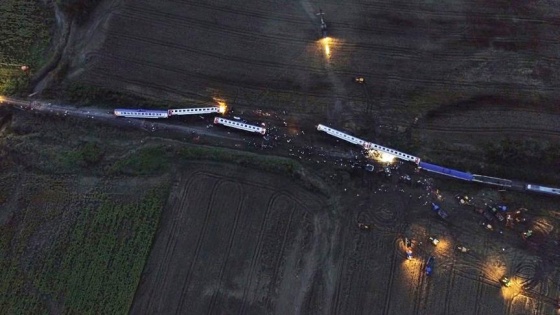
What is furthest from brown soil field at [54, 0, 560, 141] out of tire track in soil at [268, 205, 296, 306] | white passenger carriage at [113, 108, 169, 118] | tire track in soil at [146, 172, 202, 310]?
tire track in soil at [268, 205, 296, 306]

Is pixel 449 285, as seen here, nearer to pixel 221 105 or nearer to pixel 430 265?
pixel 430 265

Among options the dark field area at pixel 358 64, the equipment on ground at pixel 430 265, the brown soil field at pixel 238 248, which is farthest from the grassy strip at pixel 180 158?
the equipment on ground at pixel 430 265

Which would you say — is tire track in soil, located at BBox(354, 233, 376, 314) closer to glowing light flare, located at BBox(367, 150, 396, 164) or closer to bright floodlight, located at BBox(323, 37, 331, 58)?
glowing light flare, located at BBox(367, 150, 396, 164)

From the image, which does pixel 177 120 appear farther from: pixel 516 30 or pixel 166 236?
pixel 516 30

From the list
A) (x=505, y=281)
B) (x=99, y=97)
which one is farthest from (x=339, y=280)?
(x=99, y=97)

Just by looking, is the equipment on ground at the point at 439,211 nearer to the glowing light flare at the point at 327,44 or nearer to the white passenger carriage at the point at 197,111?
the glowing light flare at the point at 327,44
